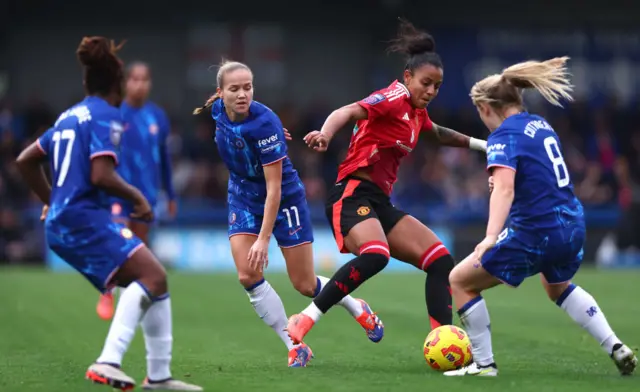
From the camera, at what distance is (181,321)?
449 inches

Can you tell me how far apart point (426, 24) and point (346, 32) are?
2.01 m

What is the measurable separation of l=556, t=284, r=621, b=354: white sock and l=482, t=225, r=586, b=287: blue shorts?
36 cm

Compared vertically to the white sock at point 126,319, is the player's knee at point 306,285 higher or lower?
lower

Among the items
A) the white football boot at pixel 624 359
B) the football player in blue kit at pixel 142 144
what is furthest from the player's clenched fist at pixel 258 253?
the football player in blue kit at pixel 142 144

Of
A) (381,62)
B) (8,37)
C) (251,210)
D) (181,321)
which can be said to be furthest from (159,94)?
(251,210)

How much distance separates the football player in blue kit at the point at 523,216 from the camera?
7039mm

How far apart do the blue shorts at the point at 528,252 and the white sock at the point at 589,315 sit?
14.0 inches

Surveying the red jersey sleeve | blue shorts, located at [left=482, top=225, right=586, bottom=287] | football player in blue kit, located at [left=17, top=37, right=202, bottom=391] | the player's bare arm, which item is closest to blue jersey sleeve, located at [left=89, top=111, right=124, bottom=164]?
football player in blue kit, located at [left=17, top=37, right=202, bottom=391]

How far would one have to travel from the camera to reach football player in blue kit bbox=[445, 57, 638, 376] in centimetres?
704

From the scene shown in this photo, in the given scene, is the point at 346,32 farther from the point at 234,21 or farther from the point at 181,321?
the point at 181,321

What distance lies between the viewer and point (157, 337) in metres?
6.27

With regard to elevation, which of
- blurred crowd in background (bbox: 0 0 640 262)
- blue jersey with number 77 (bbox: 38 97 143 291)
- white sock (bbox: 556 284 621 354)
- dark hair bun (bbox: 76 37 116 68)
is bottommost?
white sock (bbox: 556 284 621 354)

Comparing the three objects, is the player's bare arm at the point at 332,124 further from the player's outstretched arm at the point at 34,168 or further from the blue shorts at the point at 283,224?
the player's outstretched arm at the point at 34,168

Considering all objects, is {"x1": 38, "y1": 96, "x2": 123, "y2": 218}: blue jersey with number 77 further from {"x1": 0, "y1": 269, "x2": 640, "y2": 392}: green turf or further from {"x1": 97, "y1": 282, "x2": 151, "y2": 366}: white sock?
{"x1": 0, "y1": 269, "x2": 640, "y2": 392}: green turf
